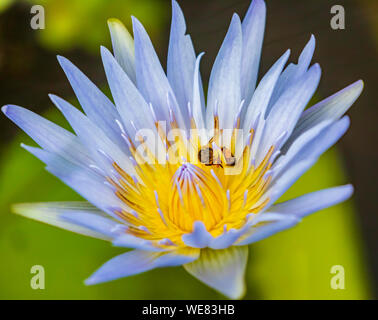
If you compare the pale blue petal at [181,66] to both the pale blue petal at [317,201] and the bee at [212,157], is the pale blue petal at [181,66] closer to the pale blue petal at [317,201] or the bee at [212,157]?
the bee at [212,157]

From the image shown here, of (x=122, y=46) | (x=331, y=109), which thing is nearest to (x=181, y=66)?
(x=122, y=46)

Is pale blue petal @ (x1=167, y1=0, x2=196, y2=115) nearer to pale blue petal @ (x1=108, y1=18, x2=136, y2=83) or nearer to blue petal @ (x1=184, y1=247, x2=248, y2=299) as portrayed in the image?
pale blue petal @ (x1=108, y1=18, x2=136, y2=83)

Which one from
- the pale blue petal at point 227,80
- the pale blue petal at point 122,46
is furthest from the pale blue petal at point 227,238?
the pale blue petal at point 122,46

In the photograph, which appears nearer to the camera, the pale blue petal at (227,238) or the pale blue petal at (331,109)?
the pale blue petal at (227,238)

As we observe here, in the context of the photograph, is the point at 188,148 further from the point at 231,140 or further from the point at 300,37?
the point at 300,37

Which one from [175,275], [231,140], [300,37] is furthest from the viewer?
[300,37]

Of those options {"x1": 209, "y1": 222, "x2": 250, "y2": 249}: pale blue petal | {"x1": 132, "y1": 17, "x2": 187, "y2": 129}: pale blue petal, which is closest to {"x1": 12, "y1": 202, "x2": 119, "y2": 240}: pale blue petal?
{"x1": 209, "y1": 222, "x2": 250, "y2": 249}: pale blue petal
